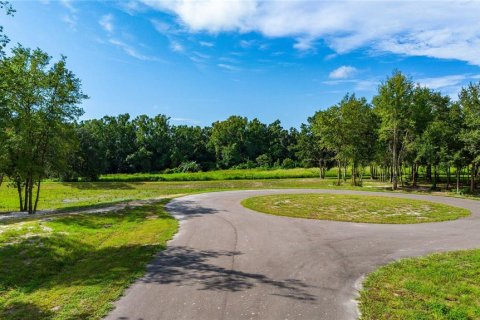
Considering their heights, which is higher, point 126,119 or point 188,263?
point 126,119

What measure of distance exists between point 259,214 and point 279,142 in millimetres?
94684

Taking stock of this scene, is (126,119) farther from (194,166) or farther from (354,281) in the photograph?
(354,281)

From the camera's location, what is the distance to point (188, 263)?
12500 mm

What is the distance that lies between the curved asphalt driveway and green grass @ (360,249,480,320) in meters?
0.58

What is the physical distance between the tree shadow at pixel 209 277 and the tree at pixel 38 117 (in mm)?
21639

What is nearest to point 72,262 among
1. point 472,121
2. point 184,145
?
point 472,121

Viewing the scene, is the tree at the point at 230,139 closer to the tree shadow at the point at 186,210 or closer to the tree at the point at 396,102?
the tree at the point at 396,102

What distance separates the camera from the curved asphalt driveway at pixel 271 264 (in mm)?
8781

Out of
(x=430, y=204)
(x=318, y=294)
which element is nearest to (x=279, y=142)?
(x=430, y=204)

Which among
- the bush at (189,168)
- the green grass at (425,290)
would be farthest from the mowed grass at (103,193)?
the bush at (189,168)

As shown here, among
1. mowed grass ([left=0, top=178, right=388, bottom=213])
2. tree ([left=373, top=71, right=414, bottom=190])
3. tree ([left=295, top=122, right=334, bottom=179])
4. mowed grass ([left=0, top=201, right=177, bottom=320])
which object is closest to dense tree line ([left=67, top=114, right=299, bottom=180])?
tree ([left=295, top=122, right=334, bottom=179])

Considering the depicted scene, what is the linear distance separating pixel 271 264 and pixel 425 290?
16.7 ft

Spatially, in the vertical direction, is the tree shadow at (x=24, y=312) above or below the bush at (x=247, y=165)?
below

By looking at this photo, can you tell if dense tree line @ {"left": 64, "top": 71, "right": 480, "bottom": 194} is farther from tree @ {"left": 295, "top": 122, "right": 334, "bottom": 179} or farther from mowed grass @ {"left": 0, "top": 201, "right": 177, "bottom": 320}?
mowed grass @ {"left": 0, "top": 201, "right": 177, "bottom": 320}
